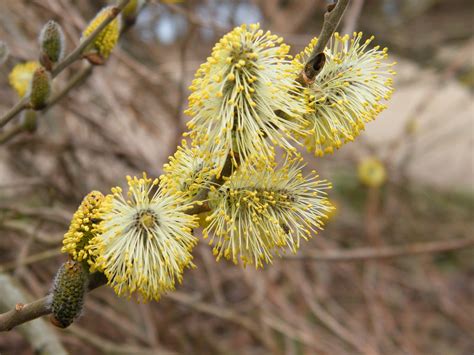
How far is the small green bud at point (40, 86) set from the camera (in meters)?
0.84

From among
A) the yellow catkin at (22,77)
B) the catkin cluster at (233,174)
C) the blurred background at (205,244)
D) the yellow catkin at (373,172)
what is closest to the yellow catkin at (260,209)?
the catkin cluster at (233,174)

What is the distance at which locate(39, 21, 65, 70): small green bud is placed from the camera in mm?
858

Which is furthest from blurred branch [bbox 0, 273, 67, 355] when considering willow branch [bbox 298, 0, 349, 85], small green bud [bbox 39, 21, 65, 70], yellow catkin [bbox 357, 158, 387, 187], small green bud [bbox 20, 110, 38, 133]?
yellow catkin [bbox 357, 158, 387, 187]

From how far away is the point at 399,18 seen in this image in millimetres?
4074

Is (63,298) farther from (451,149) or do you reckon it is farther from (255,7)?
(451,149)

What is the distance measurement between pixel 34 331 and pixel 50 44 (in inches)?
19.2

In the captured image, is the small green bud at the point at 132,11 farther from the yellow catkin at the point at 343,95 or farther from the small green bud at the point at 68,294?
the small green bud at the point at 68,294

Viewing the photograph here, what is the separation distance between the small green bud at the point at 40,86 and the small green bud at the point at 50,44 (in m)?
0.03

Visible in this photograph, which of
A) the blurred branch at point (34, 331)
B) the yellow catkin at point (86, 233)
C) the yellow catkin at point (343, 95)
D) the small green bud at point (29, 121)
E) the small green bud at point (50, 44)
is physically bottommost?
the blurred branch at point (34, 331)

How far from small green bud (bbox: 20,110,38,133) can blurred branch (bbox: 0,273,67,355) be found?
11.1 inches

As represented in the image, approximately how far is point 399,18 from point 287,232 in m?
3.75

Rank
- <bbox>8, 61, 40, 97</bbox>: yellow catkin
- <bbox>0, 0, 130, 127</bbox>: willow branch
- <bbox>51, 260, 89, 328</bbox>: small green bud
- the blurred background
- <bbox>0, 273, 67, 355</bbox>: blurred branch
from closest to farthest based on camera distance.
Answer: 1. <bbox>51, 260, 89, 328</bbox>: small green bud
2. <bbox>0, 0, 130, 127</bbox>: willow branch
3. <bbox>0, 273, 67, 355</bbox>: blurred branch
4. <bbox>8, 61, 40, 97</bbox>: yellow catkin
5. the blurred background

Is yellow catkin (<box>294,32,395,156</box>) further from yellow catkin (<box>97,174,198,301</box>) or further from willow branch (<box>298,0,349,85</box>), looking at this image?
yellow catkin (<box>97,174,198,301</box>)

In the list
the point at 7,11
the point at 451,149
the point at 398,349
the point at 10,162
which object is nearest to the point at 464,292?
the point at 398,349
